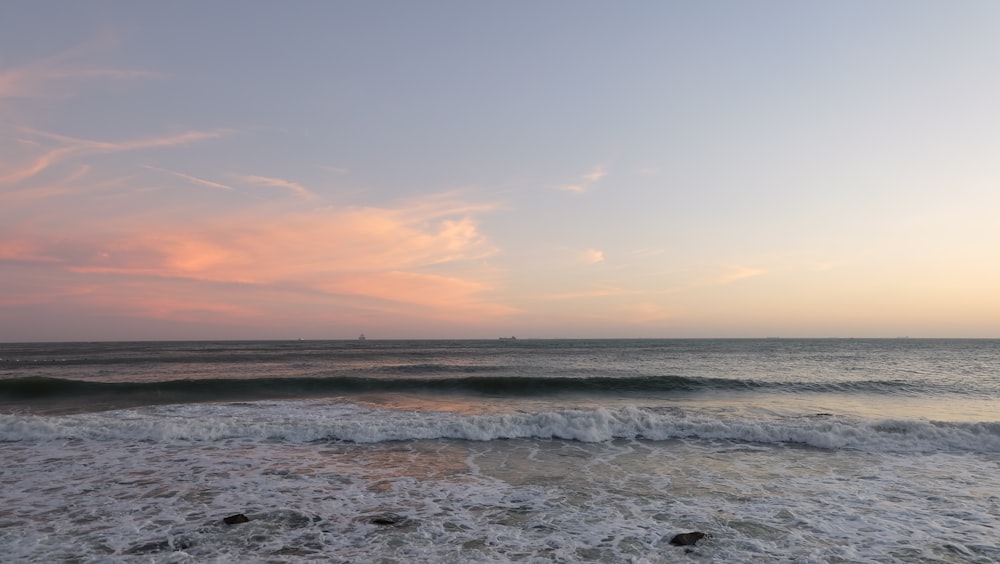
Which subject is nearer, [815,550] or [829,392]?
[815,550]

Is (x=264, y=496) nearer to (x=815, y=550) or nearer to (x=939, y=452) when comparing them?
(x=815, y=550)

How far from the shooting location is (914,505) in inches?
339

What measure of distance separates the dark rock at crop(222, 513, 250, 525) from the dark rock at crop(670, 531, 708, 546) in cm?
599

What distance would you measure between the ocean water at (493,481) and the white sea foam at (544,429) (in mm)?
69

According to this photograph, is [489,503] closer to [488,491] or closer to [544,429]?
[488,491]

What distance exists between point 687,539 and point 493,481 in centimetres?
402

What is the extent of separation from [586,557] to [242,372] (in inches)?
1225

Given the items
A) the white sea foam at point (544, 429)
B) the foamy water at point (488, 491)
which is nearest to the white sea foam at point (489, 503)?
the foamy water at point (488, 491)

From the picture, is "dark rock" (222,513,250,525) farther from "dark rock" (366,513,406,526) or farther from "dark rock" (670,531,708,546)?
"dark rock" (670,531,708,546)

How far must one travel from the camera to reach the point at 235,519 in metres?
7.64

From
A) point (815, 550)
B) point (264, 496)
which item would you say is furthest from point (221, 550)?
point (815, 550)

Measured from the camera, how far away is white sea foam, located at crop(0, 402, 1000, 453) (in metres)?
13.7

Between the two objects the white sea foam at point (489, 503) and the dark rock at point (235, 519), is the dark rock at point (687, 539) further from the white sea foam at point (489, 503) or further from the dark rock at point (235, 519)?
the dark rock at point (235, 519)

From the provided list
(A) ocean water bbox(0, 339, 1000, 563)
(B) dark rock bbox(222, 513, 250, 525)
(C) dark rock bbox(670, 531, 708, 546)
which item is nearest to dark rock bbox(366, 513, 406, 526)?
(A) ocean water bbox(0, 339, 1000, 563)
